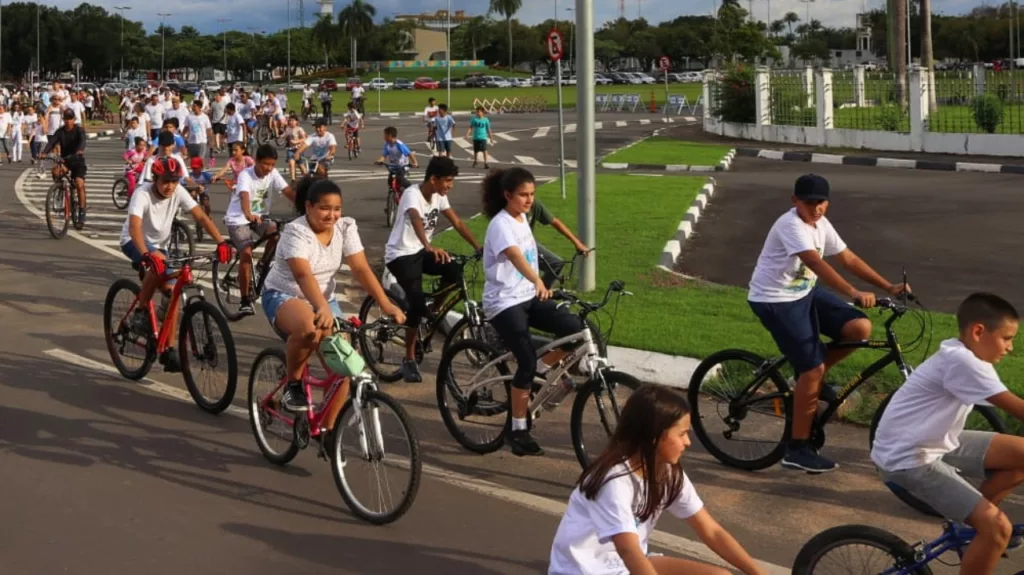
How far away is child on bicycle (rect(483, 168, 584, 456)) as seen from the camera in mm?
7414

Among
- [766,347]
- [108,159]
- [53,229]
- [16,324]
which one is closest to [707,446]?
[766,347]

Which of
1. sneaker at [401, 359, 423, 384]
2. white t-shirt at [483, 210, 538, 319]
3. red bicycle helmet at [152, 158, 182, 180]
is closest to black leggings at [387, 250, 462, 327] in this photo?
sneaker at [401, 359, 423, 384]

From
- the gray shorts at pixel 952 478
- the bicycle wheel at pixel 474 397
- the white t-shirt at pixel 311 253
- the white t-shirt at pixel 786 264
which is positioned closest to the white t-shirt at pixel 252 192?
the bicycle wheel at pixel 474 397

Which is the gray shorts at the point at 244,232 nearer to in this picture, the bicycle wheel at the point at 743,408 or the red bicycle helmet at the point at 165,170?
the red bicycle helmet at the point at 165,170

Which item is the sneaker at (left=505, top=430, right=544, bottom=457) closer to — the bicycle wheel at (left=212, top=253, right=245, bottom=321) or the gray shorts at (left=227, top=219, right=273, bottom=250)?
the bicycle wheel at (left=212, top=253, right=245, bottom=321)

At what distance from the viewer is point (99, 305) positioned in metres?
12.9

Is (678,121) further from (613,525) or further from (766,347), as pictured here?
(613,525)

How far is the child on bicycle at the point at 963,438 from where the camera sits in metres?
4.82

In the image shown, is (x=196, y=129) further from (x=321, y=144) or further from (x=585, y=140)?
(x=585, y=140)

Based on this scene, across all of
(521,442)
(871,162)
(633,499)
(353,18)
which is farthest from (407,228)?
(353,18)

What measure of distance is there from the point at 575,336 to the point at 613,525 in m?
3.13

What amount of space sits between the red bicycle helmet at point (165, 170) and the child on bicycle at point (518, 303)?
10.5 feet

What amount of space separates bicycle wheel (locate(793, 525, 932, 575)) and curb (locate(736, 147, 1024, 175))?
A: 23776 millimetres

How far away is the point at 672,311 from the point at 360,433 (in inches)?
205
